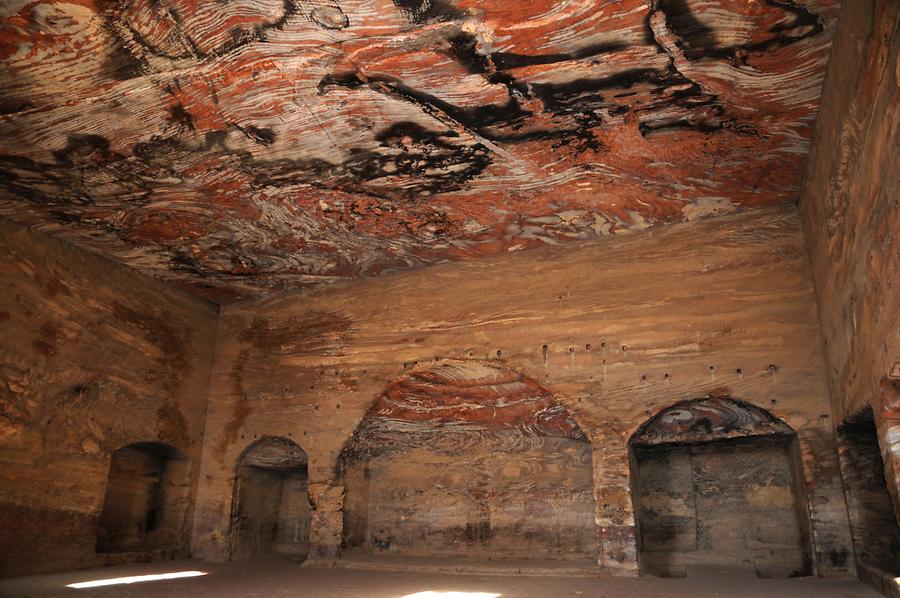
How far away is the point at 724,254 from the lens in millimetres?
6035

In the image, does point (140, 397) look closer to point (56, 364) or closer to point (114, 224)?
point (56, 364)

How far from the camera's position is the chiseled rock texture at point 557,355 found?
5.60 metres

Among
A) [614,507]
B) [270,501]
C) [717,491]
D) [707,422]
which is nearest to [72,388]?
[270,501]

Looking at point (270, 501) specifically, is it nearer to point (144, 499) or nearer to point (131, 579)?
point (144, 499)

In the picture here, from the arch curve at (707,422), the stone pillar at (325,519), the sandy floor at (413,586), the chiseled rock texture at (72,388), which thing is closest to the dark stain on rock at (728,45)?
the arch curve at (707,422)

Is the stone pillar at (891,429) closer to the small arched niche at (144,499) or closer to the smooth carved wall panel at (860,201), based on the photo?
the smooth carved wall panel at (860,201)

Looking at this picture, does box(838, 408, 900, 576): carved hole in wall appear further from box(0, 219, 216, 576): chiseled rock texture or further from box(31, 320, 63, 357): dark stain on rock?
box(31, 320, 63, 357): dark stain on rock

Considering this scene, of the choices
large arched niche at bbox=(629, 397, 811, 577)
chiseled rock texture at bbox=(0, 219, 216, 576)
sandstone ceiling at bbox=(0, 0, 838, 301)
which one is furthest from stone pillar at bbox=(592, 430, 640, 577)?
chiseled rock texture at bbox=(0, 219, 216, 576)

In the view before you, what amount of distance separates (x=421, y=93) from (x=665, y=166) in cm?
215

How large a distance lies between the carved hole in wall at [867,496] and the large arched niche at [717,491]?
2.06 feet

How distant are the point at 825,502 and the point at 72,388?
667cm

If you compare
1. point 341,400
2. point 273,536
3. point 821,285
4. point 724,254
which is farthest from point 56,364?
point 821,285

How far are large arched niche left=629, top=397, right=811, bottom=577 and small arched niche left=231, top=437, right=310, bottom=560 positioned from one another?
3.83 meters

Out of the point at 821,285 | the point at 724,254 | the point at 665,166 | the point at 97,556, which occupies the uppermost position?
the point at 665,166
